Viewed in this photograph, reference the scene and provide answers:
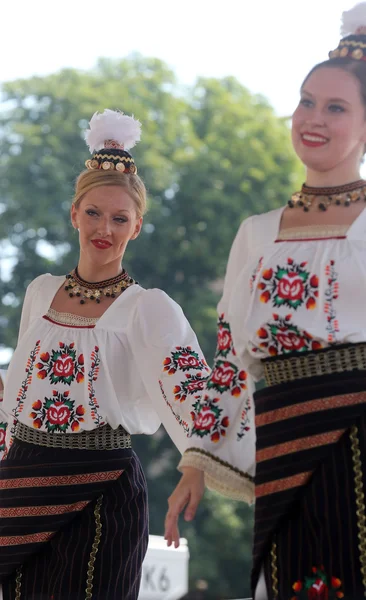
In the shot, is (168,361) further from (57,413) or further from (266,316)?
(266,316)

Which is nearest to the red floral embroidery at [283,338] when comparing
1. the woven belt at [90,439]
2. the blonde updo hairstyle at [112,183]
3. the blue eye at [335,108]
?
the blue eye at [335,108]

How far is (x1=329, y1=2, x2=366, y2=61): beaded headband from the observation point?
7.68 ft

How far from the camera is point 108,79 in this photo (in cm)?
1730

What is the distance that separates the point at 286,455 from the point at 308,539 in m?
0.16

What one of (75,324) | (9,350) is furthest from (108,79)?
(75,324)

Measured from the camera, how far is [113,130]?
3254 mm

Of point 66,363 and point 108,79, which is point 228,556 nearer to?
point 108,79

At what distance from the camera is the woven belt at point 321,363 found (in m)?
2.12

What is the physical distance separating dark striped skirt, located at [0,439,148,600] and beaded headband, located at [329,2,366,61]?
1194 mm

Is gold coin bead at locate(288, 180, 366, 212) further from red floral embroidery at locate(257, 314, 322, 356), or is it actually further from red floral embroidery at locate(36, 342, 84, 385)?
red floral embroidery at locate(36, 342, 84, 385)

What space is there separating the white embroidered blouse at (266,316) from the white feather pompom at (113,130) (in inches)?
39.9

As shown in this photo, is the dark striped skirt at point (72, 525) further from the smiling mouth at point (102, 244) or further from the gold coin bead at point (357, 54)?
the gold coin bead at point (357, 54)

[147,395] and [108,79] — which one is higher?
[108,79]

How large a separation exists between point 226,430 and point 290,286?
0.32m
